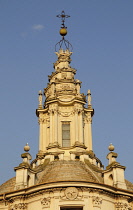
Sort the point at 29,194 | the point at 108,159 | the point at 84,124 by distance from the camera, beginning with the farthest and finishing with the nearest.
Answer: the point at 84,124
the point at 108,159
the point at 29,194

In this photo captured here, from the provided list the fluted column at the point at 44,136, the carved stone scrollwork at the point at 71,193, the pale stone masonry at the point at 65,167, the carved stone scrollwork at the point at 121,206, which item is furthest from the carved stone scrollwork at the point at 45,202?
the fluted column at the point at 44,136

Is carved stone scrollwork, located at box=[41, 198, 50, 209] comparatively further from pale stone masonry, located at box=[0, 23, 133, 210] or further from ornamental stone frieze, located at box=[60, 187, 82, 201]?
ornamental stone frieze, located at box=[60, 187, 82, 201]

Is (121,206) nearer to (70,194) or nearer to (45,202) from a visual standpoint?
(70,194)

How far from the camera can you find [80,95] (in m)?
57.8

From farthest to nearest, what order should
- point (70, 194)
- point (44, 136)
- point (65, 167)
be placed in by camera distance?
1. point (44, 136)
2. point (65, 167)
3. point (70, 194)

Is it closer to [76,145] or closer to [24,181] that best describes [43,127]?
[76,145]

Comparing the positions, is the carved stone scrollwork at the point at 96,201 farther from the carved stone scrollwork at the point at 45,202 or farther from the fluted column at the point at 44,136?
the fluted column at the point at 44,136

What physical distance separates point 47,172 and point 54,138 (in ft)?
21.4

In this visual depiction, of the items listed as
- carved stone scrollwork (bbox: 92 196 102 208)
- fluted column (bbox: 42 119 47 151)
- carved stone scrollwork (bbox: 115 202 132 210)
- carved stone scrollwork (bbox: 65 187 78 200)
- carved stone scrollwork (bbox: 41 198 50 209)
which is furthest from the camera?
fluted column (bbox: 42 119 47 151)

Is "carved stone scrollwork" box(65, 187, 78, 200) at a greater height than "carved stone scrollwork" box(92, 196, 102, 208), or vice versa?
"carved stone scrollwork" box(65, 187, 78, 200)

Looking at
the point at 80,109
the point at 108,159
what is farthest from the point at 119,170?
the point at 80,109

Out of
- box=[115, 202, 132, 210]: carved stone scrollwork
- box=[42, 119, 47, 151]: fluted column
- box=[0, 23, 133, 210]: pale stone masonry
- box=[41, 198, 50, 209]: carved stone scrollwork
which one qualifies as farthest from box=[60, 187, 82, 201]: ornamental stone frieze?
box=[42, 119, 47, 151]: fluted column

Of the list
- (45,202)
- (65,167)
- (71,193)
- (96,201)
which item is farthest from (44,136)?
(96,201)

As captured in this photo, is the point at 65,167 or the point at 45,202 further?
the point at 65,167
